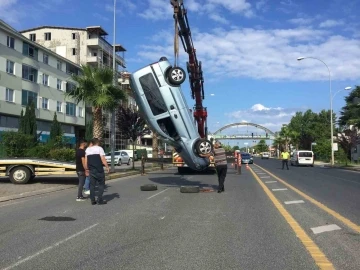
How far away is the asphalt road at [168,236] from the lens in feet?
18.9

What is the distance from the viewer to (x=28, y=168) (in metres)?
17.5

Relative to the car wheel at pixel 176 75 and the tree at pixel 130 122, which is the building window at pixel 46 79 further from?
the car wheel at pixel 176 75

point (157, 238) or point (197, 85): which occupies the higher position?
point (197, 85)

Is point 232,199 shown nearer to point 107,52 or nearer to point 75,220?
point 75,220

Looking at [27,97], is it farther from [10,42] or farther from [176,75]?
[176,75]

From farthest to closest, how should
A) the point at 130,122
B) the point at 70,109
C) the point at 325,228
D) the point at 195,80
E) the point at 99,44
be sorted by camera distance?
1. the point at 99,44
2. the point at 70,109
3. the point at 130,122
4. the point at 195,80
5. the point at 325,228

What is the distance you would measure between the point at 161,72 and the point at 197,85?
13640 millimetres

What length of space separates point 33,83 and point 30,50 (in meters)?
3.78

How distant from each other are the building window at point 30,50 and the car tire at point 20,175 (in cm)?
3308

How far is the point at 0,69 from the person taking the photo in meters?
42.4

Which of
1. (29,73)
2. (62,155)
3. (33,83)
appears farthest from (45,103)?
(62,155)

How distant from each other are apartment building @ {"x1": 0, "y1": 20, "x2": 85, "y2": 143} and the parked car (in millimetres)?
25413

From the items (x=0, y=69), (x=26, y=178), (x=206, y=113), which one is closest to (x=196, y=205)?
(x=26, y=178)

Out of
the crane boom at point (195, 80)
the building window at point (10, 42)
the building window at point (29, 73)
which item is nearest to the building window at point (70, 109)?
the building window at point (29, 73)
